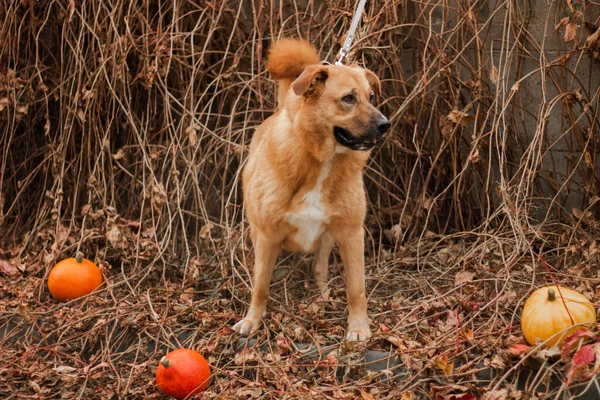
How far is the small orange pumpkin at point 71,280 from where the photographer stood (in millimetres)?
4363

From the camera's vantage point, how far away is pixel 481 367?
3281mm

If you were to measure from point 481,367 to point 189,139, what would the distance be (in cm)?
248

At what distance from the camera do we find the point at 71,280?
437 cm

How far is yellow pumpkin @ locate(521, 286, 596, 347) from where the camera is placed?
3137 millimetres

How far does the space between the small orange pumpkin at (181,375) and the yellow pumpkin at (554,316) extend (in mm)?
1447

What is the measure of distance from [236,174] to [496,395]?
234 centimetres

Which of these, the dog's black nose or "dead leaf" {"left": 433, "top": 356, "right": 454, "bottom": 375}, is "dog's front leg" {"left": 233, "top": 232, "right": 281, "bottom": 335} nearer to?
the dog's black nose

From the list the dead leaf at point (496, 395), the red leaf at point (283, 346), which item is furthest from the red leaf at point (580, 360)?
the red leaf at point (283, 346)

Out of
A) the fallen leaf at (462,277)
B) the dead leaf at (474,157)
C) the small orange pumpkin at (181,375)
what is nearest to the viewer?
the small orange pumpkin at (181,375)

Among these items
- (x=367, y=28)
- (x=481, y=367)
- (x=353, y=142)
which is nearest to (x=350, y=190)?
(x=353, y=142)

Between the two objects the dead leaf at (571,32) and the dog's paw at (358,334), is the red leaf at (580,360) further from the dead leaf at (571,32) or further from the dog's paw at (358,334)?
the dead leaf at (571,32)

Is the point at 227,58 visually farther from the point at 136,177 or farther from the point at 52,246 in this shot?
the point at 52,246

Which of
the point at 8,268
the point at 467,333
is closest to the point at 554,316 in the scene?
the point at 467,333

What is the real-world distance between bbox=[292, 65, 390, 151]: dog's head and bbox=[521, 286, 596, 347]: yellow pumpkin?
1.01m
